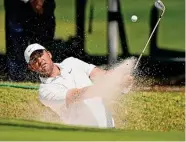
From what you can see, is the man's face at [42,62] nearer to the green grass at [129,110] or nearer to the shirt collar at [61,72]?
the shirt collar at [61,72]

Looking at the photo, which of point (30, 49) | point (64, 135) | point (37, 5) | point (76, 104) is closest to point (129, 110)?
point (76, 104)

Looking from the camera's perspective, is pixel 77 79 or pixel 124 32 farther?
pixel 124 32

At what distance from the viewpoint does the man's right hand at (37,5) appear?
5.65 meters

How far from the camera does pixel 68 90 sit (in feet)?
17.9

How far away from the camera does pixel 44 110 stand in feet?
18.3

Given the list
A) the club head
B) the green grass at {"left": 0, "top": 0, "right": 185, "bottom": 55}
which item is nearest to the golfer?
the green grass at {"left": 0, "top": 0, "right": 185, "bottom": 55}

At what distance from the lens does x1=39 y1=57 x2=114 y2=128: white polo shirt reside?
5.45 metres

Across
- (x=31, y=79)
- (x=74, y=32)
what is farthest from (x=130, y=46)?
(x=31, y=79)

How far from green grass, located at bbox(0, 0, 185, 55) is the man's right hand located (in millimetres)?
122

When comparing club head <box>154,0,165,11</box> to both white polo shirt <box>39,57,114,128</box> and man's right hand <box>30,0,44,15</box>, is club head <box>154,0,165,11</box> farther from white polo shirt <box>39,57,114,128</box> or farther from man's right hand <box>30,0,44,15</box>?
man's right hand <box>30,0,44,15</box>

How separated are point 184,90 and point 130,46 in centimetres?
60

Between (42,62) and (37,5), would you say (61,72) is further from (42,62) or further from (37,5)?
(37,5)

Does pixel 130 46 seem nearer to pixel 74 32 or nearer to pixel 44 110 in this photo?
pixel 74 32

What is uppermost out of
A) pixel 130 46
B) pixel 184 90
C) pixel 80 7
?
pixel 80 7
